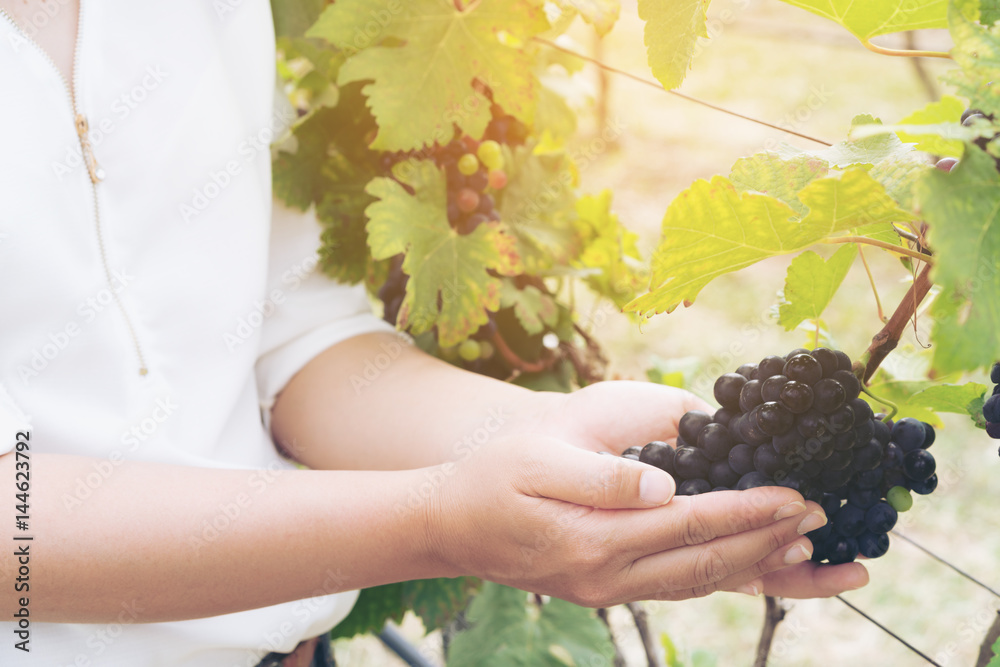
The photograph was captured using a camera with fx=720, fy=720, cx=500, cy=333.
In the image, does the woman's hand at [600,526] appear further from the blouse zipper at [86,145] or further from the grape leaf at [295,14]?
the grape leaf at [295,14]

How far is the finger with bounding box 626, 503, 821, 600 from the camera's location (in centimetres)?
59

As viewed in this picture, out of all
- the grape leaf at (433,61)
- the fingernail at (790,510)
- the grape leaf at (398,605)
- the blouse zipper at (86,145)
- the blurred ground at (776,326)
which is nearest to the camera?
the fingernail at (790,510)

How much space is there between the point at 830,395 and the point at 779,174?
0.58ft

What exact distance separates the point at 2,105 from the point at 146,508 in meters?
0.37

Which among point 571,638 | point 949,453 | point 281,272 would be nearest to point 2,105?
point 281,272

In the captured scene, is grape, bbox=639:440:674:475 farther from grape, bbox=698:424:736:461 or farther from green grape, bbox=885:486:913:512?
green grape, bbox=885:486:913:512

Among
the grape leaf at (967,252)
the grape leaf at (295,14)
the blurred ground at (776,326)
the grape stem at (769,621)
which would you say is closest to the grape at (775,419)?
the blurred ground at (776,326)

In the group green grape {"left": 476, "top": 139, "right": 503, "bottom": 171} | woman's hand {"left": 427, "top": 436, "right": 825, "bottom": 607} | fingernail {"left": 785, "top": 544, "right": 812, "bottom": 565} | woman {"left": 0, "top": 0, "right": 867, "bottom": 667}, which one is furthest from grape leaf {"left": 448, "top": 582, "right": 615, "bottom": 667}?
green grape {"left": 476, "top": 139, "right": 503, "bottom": 171}

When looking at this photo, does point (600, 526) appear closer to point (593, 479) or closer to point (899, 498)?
point (593, 479)

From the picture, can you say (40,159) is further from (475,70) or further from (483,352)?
(483,352)

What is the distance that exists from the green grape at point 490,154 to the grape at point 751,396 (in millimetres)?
486

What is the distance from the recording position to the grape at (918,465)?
62cm

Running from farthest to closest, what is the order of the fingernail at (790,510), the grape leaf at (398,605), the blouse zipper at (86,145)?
the grape leaf at (398,605) < the blouse zipper at (86,145) < the fingernail at (790,510)

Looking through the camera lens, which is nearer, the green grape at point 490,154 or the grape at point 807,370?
the grape at point 807,370
